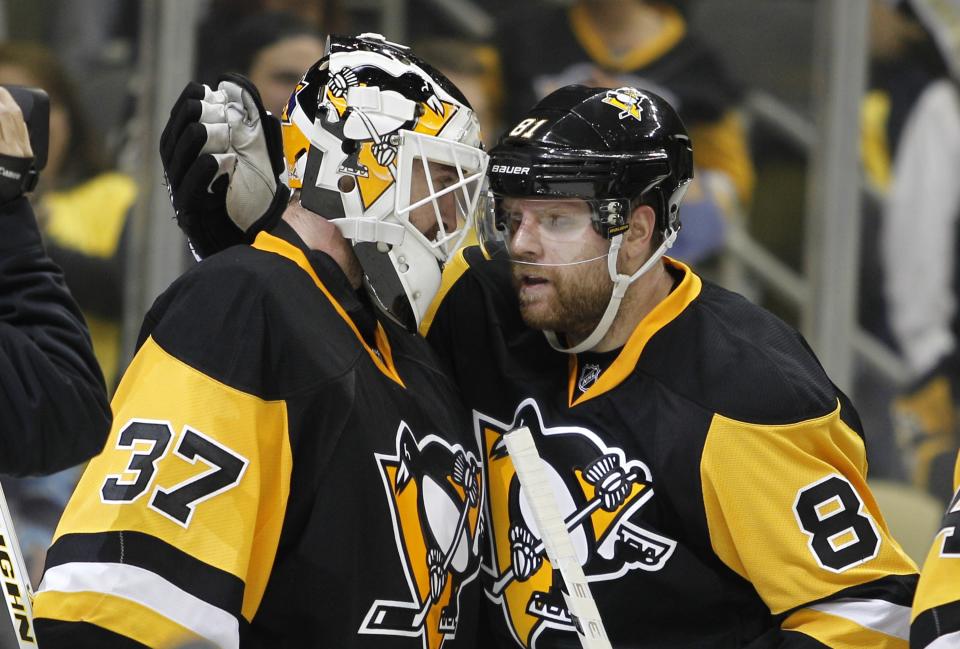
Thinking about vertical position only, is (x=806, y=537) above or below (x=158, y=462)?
A: below

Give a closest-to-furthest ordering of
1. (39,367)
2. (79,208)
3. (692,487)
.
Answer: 1. (39,367)
2. (692,487)
3. (79,208)

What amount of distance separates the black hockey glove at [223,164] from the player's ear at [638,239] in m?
0.54

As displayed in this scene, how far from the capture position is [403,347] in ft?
6.65

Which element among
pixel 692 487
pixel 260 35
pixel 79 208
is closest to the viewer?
pixel 692 487

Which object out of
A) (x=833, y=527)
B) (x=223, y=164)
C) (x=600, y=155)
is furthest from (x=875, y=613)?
(x=223, y=164)

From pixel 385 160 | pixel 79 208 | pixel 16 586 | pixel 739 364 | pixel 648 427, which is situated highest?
pixel 385 160

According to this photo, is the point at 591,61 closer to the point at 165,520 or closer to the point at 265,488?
the point at 265,488

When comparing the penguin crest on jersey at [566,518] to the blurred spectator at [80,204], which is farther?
the blurred spectator at [80,204]

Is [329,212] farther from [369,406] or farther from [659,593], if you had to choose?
[659,593]

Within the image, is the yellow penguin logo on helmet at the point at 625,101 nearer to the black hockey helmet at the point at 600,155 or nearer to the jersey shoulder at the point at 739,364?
the black hockey helmet at the point at 600,155

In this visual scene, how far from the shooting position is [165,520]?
1.65 metres

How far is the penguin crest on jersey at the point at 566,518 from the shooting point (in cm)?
204

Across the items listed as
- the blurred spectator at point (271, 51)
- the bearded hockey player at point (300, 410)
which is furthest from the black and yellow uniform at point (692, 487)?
the blurred spectator at point (271, 51)

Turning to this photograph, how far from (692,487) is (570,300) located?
34 centimetres
